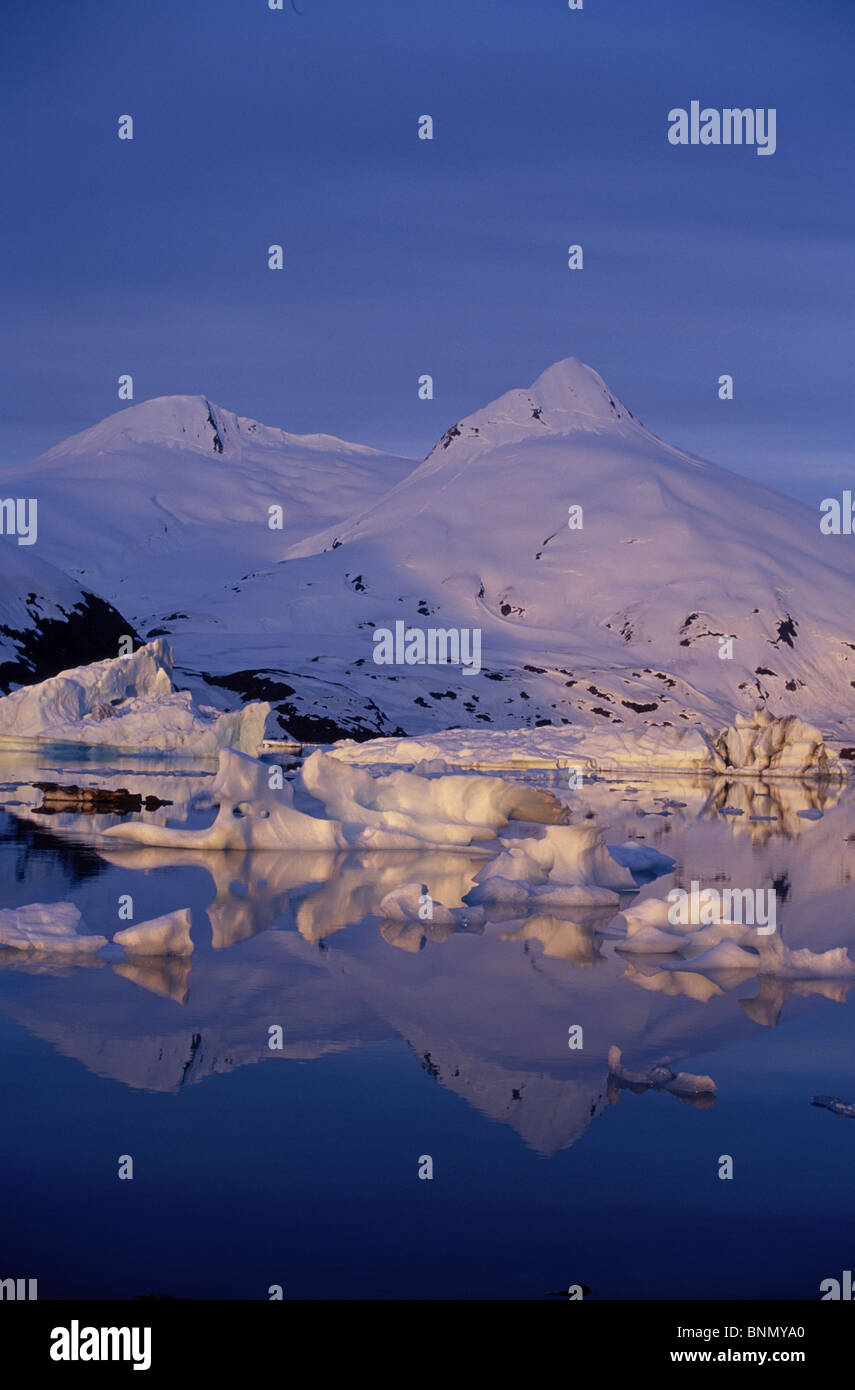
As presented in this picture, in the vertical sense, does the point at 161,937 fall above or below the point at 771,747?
below

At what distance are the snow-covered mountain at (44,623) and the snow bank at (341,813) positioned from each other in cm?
5304

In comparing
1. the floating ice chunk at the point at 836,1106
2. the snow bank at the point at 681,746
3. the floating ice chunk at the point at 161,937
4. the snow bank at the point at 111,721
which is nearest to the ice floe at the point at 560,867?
the floating ice chunk at the point at 161,937

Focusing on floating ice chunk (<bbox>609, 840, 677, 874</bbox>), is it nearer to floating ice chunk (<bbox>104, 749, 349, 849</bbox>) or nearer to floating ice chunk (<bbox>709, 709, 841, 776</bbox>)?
floating ice chunk (<bbox>104, 749, 349, 849</bbox>)

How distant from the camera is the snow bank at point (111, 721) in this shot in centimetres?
5319

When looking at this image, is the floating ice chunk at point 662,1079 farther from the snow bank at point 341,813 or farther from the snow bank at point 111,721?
the snow bank at point 111,721

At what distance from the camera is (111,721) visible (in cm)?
5331

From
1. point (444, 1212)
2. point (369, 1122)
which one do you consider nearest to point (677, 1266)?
point (444, 1212)

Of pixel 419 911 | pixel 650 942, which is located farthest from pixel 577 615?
pixel 650 942

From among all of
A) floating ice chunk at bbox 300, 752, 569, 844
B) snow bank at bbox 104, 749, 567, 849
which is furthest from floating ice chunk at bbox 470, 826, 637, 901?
floating ice chunk at bbox 300, 752, 569, 844

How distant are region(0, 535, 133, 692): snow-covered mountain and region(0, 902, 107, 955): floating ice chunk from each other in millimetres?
63759

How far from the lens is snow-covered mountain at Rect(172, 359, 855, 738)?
5113 inches

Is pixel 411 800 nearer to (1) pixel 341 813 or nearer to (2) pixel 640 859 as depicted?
(1) pixel 341 813

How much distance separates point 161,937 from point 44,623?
73.7 meters

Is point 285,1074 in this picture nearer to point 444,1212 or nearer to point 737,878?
point 444,1212
